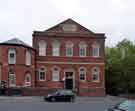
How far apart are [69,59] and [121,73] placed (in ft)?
46.1

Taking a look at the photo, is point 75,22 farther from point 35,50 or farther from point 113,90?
point 113,90

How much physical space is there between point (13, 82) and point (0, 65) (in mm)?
3488

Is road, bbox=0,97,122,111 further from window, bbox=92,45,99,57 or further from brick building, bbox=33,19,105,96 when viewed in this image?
window, bbox=92,45,99,57

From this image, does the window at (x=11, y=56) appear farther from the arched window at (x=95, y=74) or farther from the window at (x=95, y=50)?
the window at (x=95, y=50)

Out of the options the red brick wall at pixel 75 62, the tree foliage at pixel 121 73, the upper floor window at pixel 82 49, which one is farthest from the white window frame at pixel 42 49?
the tree foliage at pixel 121 73

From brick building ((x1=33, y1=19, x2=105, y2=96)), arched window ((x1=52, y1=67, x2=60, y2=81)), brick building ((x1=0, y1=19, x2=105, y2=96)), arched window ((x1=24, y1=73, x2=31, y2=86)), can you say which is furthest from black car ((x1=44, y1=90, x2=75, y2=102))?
arched window ((x1=52, y1=67, x2=60, y2=81))

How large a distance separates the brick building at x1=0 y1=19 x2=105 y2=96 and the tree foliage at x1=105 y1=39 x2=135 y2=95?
352 inches

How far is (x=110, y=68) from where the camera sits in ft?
298

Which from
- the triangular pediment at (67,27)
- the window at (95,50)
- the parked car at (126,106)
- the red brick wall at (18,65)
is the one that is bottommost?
the parked car at (126,106)

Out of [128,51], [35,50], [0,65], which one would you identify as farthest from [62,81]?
[128,51]

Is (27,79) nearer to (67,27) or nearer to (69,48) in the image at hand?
(69,48)

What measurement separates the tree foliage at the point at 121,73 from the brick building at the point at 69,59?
8953mm

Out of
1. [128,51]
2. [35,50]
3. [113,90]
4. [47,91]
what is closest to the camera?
[47,91]

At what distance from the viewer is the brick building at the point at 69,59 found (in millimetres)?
76688
